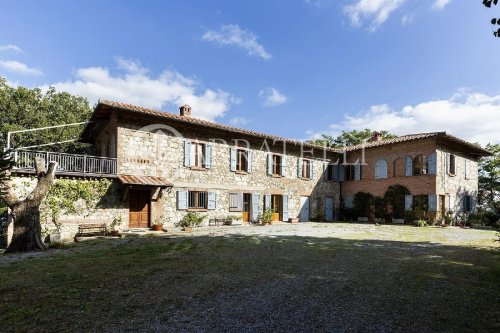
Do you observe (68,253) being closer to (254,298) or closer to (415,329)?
(254,298)

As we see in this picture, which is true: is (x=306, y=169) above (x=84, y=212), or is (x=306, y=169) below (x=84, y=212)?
above

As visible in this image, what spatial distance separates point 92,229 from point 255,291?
33.2 feet

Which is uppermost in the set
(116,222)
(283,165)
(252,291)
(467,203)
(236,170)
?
(283,165)

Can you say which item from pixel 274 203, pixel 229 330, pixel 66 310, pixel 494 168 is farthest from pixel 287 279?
pixel 494 168

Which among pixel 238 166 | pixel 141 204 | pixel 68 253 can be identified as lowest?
pixel 68 253

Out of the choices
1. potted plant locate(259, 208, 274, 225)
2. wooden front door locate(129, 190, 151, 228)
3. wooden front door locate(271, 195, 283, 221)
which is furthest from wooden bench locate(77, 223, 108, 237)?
wooden front door locate(271, 195, 283, 221)

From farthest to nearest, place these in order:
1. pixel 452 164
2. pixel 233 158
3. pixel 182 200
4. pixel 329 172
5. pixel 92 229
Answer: pixel 329 172
pixel 452 164
pixel 233 158
pixel 182 200
pixel 92 229

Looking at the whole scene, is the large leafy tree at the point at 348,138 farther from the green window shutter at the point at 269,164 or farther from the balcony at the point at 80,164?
the balcony at the point at 80,164

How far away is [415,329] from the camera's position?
11.8 ft

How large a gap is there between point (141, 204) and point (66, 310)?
10.5m

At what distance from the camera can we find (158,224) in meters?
13.9

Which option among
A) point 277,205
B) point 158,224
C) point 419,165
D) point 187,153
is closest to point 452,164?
point 419,165

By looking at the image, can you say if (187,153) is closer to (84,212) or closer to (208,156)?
(208,156)

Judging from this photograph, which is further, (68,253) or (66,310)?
(68,253)
